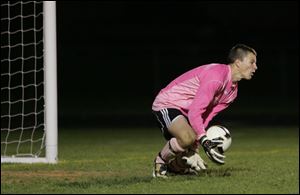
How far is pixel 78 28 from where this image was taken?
1351 inches

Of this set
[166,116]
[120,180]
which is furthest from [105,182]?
[166,116]

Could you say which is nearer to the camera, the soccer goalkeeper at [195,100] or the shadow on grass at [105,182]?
the soccer goalkeeper at [195,100]

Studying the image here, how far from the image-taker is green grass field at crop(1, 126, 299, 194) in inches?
338

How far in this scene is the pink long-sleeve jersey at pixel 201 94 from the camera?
8.66 meters

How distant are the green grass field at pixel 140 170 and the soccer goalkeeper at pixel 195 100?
0.37 metres

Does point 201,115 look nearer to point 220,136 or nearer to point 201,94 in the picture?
point 201,94

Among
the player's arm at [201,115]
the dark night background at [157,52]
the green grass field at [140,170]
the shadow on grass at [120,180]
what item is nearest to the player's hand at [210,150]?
the player's arm at [201,115]

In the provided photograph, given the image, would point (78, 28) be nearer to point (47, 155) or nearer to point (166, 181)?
point (47, 155)

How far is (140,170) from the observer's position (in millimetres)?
10438

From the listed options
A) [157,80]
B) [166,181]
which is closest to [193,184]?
[166,181]

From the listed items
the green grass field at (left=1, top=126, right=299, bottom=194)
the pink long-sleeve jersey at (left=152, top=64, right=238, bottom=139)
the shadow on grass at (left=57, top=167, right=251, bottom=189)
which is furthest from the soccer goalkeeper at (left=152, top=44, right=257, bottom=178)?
the green grass field at (left=1, top=126, right=299, bottom=194)

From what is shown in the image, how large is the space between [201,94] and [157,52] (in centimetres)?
1986

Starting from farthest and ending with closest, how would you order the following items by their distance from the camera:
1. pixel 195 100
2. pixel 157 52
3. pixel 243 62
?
pixel 157 52 → pixel 243 62 → pixel 195 100

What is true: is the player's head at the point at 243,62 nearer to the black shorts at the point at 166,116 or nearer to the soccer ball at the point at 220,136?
the soccer ball at the point at 220,136
